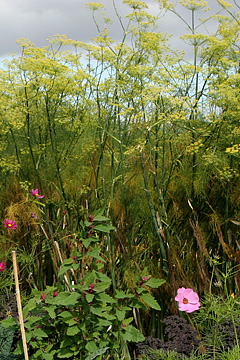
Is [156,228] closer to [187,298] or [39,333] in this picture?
[187,298]

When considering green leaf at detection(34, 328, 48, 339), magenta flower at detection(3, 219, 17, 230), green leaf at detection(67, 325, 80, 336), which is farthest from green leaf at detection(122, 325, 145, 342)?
magenta flower at detection(3, 219, 17, 230)

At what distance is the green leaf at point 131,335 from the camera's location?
2.47 metres

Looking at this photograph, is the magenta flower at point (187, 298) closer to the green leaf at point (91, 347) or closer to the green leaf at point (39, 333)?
the green leaf at point (91, 347)

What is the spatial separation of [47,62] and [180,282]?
161 centimetres

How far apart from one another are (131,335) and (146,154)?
109cm

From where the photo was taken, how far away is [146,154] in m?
2.92

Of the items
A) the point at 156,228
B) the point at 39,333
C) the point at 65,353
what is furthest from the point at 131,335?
the point at 156,228

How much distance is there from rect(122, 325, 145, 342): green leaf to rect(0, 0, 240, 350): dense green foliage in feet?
1.07

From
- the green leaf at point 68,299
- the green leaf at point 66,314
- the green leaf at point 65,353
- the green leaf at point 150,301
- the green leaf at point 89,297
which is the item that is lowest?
the green leaf at point 65,353

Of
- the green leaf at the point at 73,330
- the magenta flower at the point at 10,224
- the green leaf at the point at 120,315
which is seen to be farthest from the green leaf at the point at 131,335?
the magenta flower at the point at 10,224

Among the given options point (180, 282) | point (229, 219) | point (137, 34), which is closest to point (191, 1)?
point (137, 34)

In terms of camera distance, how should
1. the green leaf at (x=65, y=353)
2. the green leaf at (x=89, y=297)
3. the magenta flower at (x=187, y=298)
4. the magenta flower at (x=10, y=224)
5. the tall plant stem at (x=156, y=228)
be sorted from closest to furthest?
1. the green leaf at (x=89, y=297)
2. the green leaf at (x=65, y=353)
3. the magenta flower at (x=187, y=298)
4. the tall plant stem at (x=156, y=228)
5. the magenta flower at (x=10, y=224)

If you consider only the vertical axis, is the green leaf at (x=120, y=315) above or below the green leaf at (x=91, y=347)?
above

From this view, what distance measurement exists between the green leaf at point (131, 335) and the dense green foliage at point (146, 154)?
325 millimetres
